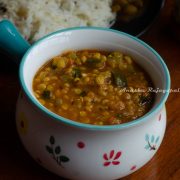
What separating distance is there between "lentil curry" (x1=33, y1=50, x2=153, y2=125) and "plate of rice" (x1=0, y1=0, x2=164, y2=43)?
0.84 feet

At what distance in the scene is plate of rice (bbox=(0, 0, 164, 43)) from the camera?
1242mm

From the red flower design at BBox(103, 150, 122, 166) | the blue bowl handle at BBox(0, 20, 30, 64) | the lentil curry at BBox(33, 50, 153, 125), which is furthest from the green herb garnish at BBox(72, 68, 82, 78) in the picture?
the red flower design at BBox(103, 150, 122, 166)

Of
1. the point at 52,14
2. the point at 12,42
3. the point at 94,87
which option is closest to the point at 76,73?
the point at 94,87

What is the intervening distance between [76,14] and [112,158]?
642mm

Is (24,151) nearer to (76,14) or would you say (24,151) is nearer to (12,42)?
(12,42)

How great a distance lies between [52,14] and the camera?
129cm

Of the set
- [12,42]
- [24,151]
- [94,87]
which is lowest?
[24,151]

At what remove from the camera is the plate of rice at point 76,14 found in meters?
1.24

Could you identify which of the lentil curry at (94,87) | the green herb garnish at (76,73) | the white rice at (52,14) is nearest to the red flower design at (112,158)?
the lentil curry at (94,87)

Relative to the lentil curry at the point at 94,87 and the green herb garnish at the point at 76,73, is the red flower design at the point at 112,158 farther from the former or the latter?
the green herb garnish at the point at 76,73

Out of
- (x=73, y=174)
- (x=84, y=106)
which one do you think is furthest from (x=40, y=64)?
(x=73, y=174)

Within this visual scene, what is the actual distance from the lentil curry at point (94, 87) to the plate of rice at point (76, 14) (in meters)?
0.26

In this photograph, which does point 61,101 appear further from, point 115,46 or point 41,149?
point 115,46

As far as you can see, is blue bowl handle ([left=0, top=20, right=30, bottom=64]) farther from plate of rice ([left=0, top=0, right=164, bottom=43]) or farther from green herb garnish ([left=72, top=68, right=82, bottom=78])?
plate of rice ([left=0, top=0, right=164, bottom=43])
